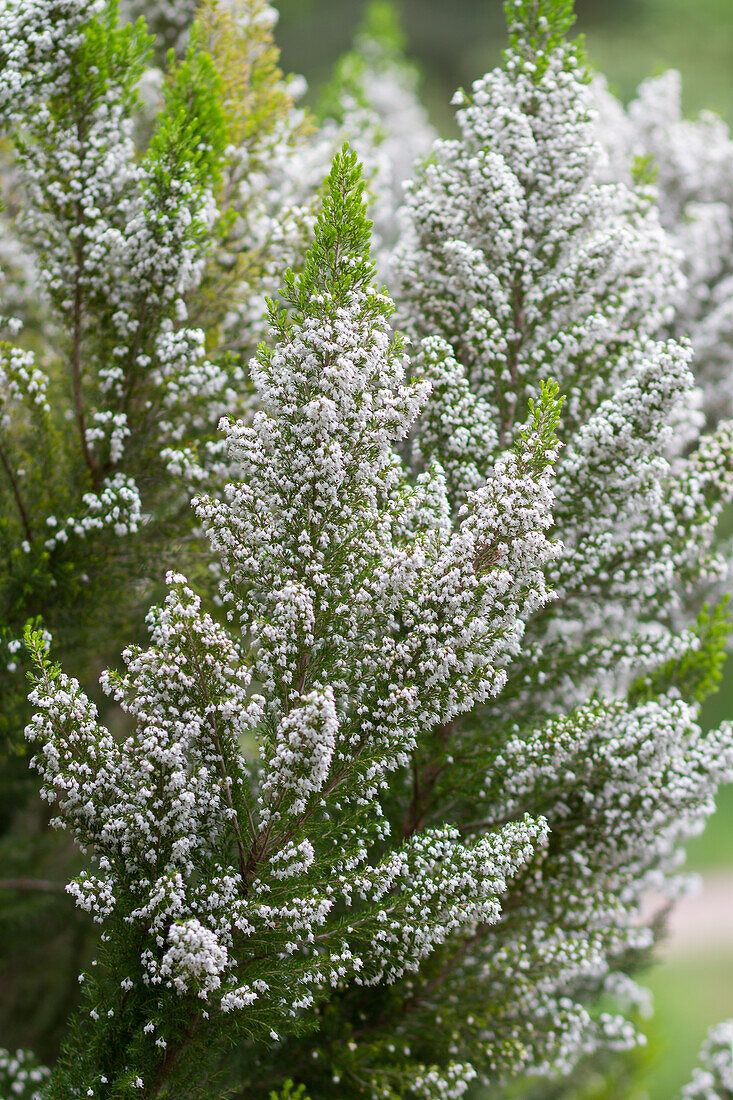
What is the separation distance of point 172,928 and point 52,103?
665 centimetres

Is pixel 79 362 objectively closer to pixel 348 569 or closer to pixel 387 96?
pixel 348 569

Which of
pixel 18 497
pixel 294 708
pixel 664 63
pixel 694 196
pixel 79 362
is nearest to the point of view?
pixel 294 708

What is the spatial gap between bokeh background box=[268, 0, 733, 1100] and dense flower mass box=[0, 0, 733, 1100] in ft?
36.5

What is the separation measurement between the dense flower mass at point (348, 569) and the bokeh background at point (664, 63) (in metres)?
11.1

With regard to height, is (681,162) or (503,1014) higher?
(681,162)

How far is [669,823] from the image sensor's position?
8312mm

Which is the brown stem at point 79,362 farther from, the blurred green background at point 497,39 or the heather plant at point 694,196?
the blurred green background at point 497,39

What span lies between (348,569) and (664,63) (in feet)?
64.2

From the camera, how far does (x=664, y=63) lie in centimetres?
2125

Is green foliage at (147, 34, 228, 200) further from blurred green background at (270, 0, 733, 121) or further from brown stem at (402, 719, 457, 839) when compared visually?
blurred green background at (270, 0, 733, 121)

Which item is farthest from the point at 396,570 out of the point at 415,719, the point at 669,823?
the point at 669,823

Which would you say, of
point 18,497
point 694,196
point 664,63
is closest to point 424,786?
point 18,497

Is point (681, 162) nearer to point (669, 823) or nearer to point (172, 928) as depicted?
point (669, 823)

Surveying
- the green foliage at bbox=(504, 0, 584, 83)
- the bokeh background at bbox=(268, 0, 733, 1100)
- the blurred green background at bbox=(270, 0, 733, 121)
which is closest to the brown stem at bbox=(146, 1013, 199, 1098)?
the green foliage at bbox=(504, 0, 584, 83)
